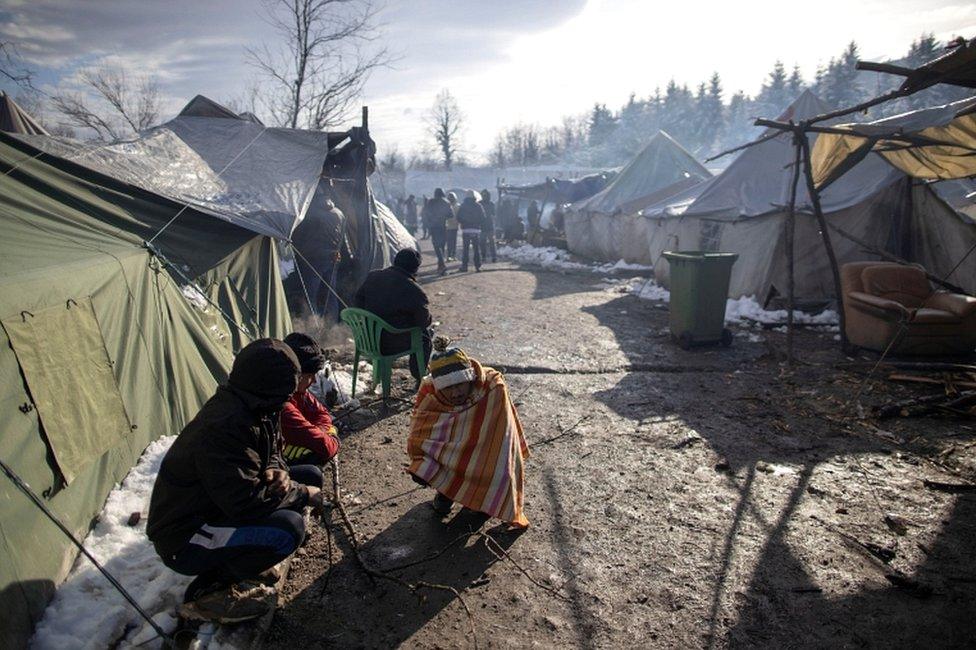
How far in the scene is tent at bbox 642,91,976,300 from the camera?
8.70 metres

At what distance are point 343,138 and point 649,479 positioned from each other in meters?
7.65

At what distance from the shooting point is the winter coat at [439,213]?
15188 millimetres

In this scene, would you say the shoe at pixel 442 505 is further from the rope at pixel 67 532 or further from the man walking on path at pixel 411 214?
the man walking on path at pixel 411 214

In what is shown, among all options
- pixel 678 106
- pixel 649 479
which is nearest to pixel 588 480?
pixel 649 479

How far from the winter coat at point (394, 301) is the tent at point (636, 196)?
36.6ft

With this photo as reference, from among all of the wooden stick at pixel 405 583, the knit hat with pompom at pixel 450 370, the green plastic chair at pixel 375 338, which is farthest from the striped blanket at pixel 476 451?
the green plastic chair at pixel 375 338

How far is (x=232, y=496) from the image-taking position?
2307 millimetres

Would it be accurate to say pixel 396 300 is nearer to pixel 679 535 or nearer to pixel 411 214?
pixel 679 535

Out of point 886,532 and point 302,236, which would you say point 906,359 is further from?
point 302,236

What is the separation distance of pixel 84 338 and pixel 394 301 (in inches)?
102

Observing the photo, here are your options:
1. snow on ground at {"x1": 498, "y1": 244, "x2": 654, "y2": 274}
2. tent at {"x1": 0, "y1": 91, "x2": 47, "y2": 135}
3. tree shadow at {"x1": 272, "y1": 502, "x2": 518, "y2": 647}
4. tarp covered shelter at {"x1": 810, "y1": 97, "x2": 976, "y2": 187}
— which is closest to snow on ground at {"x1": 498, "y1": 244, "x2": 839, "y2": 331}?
snow on ground at {"x1": 498, "y1": 244, "x2": 654, "y2": 274}

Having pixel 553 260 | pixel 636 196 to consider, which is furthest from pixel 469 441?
pixel 553 260

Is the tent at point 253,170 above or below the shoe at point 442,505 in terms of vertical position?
above

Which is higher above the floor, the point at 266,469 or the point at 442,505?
the point at 266,469
